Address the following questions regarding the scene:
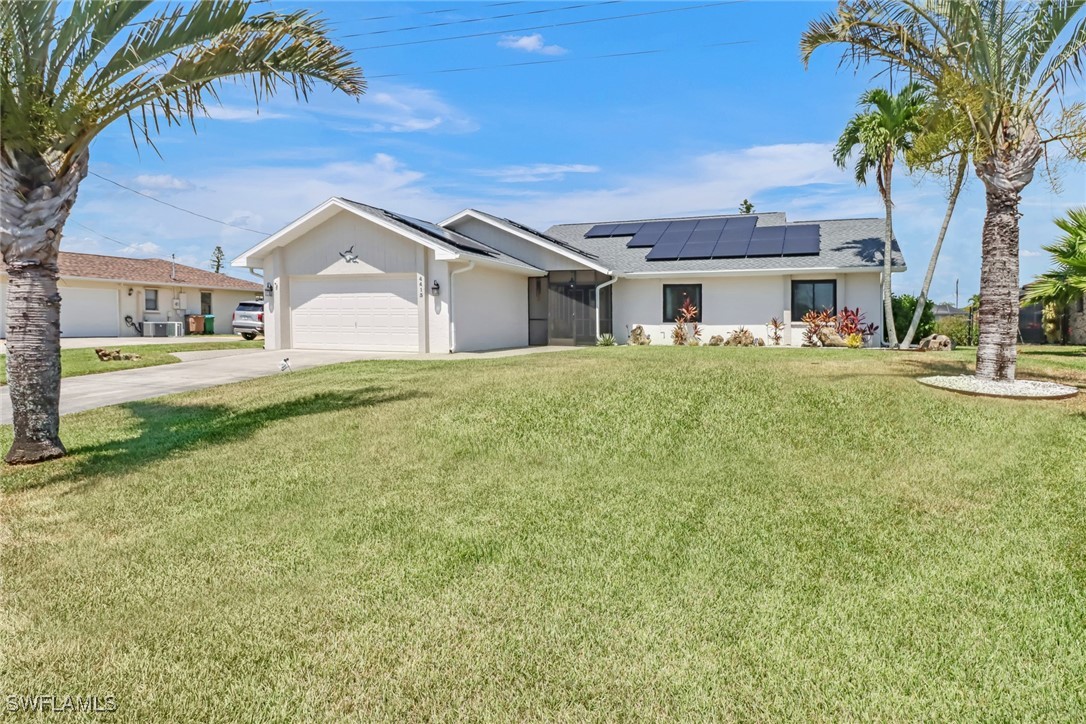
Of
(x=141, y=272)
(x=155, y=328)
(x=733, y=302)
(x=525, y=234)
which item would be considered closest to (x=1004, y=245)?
(x=733, y=302)

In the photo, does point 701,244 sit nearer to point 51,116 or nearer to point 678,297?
point 678,297

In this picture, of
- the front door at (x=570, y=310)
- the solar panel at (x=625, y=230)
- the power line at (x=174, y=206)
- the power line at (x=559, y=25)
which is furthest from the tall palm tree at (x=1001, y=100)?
the power line at (x=174, y=206)

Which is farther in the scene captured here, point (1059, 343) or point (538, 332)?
point (538, 332)

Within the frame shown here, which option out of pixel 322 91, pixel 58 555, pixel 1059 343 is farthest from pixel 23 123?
pixel 1059 343

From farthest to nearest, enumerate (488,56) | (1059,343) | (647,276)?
1. (647,276)
2. (1059,343)
3. (488,56)

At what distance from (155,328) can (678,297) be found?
2603cm

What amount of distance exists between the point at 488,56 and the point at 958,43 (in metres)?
12.1

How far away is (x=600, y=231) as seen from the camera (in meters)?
25.0

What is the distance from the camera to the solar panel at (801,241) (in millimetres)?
19406

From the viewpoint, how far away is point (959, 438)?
6.62m

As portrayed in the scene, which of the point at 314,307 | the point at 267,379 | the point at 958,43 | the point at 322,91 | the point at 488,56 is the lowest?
the point at 267,379

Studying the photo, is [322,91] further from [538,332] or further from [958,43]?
[538,332]

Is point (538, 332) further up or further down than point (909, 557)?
further up

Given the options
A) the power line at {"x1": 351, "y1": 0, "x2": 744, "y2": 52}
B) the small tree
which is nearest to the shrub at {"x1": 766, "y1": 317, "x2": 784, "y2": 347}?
the power line at {"x1": 351, "y1": 0, "x2": 744, "y2": 52}
